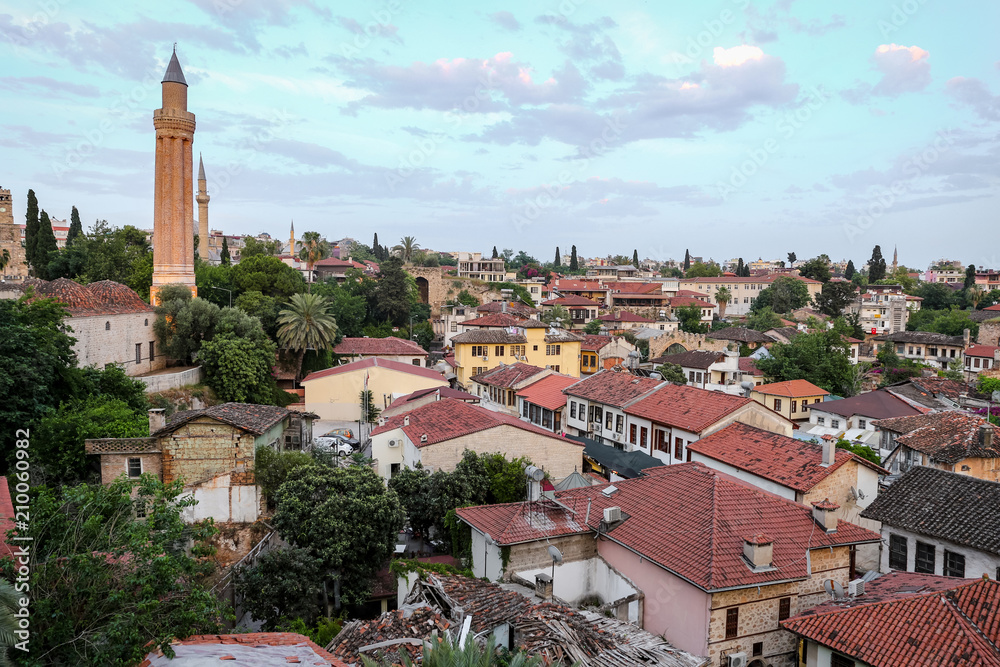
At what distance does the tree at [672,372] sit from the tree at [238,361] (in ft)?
91.6

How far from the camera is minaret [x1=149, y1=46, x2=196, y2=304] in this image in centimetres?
4012

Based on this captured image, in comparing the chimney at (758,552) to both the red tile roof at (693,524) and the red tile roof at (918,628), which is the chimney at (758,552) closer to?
the red tile roof at (693,524)

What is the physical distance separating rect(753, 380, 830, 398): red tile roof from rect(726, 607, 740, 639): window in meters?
35.0

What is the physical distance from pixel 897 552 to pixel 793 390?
2934cm

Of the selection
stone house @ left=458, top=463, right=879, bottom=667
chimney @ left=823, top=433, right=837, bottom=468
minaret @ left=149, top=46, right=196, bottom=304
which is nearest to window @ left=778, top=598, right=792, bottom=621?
stone house @ left=458, top=463, right=879, bottom=667

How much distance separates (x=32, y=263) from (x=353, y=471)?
5145 cm

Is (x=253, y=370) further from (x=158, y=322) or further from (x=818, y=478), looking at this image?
(x=818, y=478)

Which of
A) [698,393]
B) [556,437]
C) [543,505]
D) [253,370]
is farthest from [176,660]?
[253,370]

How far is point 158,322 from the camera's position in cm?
3584

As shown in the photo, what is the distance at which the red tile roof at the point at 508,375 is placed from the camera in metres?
34.2

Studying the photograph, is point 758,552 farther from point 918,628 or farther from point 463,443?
point 463,443

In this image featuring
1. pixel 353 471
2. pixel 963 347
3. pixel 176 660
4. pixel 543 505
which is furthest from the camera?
pixel 963 347

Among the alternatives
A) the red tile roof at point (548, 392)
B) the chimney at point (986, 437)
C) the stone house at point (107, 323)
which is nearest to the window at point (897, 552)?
the chimney at point (986, 437)

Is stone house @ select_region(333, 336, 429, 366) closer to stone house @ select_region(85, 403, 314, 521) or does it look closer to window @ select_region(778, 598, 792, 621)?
stone house @ select_region(85, 403, 314, 521)
